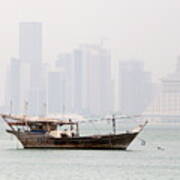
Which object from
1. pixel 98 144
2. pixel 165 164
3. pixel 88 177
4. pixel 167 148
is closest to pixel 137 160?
pixel 165 164

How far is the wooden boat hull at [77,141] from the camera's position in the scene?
85.2 metres

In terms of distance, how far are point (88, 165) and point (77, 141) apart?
1442 centimetres

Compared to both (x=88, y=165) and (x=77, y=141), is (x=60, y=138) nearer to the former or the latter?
(x=77, y=141)

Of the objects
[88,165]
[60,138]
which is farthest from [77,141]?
[88,165]

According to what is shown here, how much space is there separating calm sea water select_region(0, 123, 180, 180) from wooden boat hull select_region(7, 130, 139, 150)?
82 centimetres

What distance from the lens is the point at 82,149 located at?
85812 mm

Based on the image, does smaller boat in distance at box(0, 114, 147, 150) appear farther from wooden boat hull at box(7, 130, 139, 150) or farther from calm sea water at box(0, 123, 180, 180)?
calm sea water at box(0, 123, 180, 180)

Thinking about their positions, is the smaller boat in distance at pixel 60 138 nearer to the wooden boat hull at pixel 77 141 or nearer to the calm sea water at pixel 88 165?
the wooden boat hull at pixel 77 141

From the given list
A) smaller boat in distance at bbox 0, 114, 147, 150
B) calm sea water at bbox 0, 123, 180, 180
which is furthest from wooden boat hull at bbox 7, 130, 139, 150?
calm sea water at bbox 0, 123, 180, 180

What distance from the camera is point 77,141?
281ft

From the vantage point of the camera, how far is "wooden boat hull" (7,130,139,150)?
280 ft

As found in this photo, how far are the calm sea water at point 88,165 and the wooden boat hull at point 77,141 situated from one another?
818mm

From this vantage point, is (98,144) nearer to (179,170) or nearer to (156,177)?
(179,170)

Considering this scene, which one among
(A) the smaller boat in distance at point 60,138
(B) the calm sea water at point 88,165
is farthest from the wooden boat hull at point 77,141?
(B) the calm sea water at point 88,165
